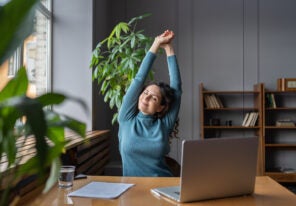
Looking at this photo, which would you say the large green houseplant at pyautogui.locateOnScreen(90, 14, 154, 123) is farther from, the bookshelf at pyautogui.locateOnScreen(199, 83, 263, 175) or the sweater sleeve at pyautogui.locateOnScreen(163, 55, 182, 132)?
the bookshelf at pyautogui.locateOnScreen(199, 83, 263, 175)

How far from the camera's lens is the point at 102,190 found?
1530 mm

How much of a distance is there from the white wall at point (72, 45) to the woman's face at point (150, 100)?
2032 millimetres

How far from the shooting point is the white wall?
13.1 feet

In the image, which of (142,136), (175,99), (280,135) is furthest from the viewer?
(280,135)

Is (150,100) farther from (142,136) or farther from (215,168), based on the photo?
(215,168)

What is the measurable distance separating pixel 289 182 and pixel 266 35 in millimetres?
2226

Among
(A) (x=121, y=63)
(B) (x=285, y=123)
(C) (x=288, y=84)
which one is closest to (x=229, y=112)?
(B) (x=285, y=123)

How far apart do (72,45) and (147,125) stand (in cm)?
225

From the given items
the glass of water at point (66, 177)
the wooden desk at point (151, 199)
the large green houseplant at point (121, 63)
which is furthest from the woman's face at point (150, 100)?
the large green houseplant at point (121, 63)

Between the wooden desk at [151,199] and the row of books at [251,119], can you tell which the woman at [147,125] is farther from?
the row of books at [251,119]

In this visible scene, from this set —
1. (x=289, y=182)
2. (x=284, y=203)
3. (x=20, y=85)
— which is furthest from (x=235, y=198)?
(x=289, y=182)

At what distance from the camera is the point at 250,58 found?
531cm

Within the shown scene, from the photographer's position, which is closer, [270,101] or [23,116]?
[23,116]

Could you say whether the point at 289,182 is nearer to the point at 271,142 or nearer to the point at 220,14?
the point at 271,142
